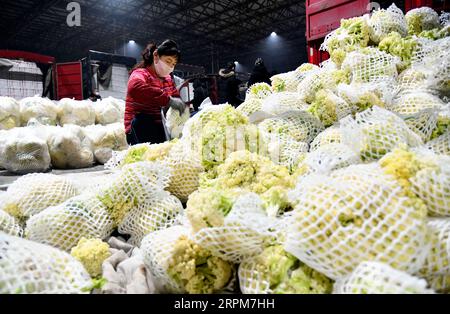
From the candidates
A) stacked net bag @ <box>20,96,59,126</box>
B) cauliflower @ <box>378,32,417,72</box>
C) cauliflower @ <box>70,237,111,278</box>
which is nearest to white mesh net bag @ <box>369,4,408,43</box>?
cauliflower @ <box>378,32,417,72</box>

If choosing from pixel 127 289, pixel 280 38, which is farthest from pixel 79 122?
pixel 280 38

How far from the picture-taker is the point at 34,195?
2109 mm

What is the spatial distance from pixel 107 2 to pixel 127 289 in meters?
26.1

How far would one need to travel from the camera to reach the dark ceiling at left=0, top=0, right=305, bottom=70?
2428cm

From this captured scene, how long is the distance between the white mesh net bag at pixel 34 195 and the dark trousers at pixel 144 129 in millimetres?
2641

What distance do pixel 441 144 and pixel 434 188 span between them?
83 centimetres

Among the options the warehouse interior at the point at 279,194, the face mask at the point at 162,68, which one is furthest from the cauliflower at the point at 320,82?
the face mask at the point at 162,68

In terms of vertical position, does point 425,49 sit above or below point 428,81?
above

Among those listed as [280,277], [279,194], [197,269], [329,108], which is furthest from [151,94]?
[280,277]

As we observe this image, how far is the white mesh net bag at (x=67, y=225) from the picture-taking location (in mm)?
1795

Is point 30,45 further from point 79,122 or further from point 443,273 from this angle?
point 443,273

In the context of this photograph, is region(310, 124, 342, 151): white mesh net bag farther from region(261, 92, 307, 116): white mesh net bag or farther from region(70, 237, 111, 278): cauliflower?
region(70, 237, 111, 278): cauliflower

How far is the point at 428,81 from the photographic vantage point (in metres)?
2.58

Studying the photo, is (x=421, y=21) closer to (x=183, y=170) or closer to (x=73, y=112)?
(x=183, y=170)
